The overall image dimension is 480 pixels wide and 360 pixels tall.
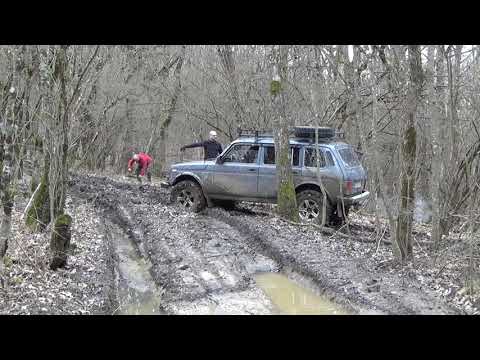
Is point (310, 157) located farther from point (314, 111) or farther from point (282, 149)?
point (314, 111)

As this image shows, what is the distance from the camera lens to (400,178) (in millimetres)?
8898

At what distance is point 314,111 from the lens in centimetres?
1161

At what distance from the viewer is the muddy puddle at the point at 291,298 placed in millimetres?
7266

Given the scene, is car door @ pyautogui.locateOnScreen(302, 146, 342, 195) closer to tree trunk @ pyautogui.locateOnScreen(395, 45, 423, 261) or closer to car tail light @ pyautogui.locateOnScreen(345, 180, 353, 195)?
car tail light @ pyautogui.locateOnScreen(345, 180, 353, 195)

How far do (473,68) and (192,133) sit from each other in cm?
1867

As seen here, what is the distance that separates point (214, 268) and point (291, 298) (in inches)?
60.1

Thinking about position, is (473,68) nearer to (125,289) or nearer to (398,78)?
(398,78)

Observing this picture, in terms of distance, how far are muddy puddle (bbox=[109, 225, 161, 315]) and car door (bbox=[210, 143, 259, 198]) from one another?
277cm

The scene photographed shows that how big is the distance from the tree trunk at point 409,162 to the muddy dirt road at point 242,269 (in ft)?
1.92

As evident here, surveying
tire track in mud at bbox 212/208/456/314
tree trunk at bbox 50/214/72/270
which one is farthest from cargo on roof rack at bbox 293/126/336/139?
tree trunk at bbox 50/214/72/270

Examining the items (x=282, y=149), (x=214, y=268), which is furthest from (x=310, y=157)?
(x=214, y=268)

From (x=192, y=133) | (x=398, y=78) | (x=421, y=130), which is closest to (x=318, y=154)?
(x=421, y=130)

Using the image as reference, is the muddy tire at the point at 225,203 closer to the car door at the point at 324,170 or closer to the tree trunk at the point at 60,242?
the car door at the point at 324,170

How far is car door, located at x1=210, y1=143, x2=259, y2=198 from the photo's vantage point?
1316cm
